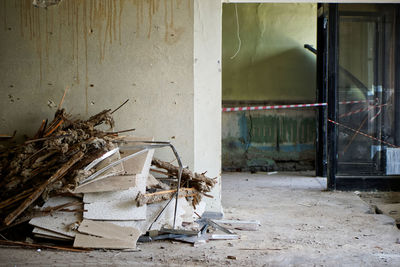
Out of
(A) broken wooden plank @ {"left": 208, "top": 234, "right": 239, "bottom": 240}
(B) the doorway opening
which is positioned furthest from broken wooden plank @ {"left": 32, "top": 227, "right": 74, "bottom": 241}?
(B) the doorway opening

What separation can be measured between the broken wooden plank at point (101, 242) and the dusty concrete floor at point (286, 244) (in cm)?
6

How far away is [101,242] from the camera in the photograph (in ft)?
10.4

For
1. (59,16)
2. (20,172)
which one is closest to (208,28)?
(59,16)

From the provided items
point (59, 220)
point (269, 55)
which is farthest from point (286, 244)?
point (269, 55)

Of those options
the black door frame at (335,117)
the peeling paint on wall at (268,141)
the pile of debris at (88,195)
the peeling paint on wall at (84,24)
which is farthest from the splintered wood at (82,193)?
the peeling paint on wall at (268,141)

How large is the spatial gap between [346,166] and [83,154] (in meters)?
3.57

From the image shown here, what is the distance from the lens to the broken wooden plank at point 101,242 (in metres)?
3.15

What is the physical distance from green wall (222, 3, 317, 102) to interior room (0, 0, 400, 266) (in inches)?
68.5

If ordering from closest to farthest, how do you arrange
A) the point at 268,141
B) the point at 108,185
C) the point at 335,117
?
1. the point at 108,185
2. the point at 335,117
3. the point at 268,141

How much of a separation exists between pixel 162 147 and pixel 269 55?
14.2ft

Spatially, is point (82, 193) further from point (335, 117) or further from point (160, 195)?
point (335, 117)

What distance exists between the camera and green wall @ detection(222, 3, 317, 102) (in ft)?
25.3

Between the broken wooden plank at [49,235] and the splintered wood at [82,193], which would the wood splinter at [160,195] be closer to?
the splintered wood at [82,193]

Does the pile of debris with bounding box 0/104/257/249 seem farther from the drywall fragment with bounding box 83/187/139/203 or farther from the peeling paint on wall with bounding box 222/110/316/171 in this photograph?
the peeling paint on wall with bounding box 222/110/316/171
